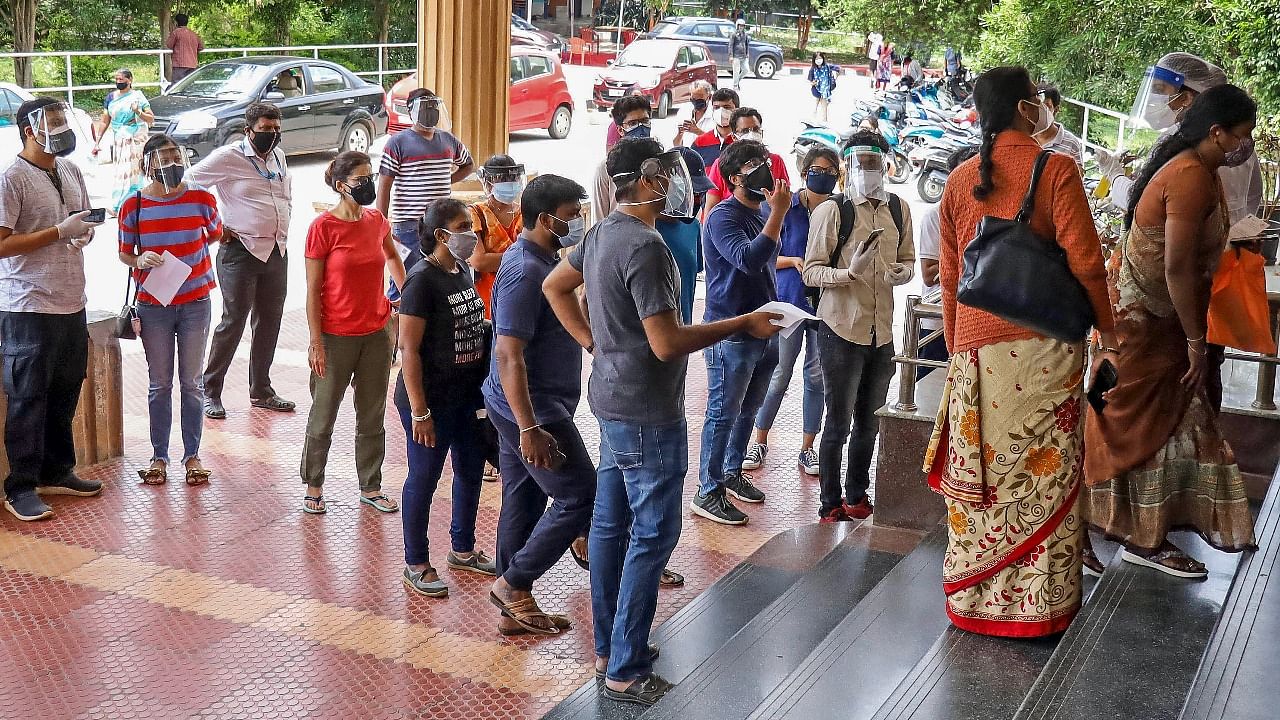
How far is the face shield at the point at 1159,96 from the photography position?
4.33m

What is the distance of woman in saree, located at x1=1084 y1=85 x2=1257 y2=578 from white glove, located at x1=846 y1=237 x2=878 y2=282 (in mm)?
1283

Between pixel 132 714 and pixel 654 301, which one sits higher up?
pixel 654 301

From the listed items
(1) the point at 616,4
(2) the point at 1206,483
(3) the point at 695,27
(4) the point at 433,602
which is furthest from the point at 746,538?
(1) the point at 616,4

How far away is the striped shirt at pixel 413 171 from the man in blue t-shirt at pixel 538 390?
314cm

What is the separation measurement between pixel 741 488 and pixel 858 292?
1.20m

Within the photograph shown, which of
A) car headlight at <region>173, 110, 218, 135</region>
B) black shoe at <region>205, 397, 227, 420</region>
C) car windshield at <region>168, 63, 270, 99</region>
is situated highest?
car windshield at <region>168, 63, 270, 99</region>

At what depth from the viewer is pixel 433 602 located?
4816mm

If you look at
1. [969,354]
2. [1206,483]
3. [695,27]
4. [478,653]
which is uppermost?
[695,27]

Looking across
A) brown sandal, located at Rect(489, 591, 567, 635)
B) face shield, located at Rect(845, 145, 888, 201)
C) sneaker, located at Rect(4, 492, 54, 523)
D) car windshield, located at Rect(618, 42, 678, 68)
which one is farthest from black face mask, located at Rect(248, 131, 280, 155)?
car windshield, located at Rect(618, 42, 678, 68)

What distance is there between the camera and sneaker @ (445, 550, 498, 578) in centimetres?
506

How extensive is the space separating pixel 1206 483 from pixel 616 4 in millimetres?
37734

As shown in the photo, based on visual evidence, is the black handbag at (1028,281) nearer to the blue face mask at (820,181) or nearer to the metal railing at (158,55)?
the blue face mask at (820,181)

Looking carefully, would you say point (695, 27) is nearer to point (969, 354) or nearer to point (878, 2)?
point (878, 2)

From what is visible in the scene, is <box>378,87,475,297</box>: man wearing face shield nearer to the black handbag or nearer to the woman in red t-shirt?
the woman in red t-shirt
